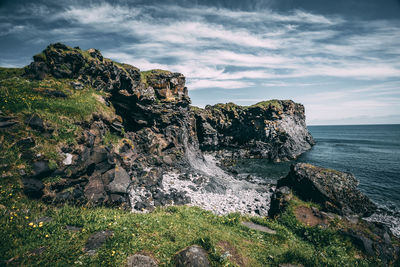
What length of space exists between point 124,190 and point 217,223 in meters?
11.7

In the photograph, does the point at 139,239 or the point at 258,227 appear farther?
the point at 258,227

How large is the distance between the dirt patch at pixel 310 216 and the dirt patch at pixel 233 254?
9948 millimetres

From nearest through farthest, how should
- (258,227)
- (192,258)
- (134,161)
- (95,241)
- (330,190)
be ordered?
(192,258) < (95,241) < (258,227) < (330,190) < (134,161)

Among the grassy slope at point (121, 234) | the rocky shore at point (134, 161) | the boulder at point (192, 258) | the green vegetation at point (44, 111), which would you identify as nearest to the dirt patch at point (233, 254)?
the grassy slope at point (121, 234)

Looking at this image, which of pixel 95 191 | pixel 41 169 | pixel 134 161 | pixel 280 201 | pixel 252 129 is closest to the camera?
pixel 41 169

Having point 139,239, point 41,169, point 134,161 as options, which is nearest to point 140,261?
point 139,239

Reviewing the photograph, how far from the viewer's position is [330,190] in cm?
1975

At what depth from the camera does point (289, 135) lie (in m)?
65.6

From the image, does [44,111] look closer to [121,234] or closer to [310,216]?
[121,234]

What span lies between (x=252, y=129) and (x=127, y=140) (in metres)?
53.6

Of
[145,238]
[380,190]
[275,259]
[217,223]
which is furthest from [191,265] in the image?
[380,190]

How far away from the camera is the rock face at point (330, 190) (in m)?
19.0

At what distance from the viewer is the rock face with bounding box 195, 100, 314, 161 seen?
6281cm

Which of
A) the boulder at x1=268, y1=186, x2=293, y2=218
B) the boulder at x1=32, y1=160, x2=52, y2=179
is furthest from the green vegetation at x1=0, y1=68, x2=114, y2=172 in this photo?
the boulder at x1=268, y1=186, x2=293, y2=218
